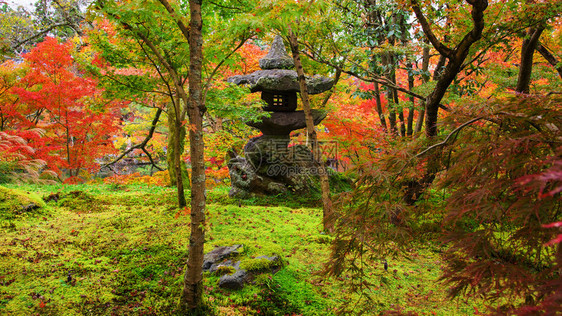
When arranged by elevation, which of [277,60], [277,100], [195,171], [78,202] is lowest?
[78,202]

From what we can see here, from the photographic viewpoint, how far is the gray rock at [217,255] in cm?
352

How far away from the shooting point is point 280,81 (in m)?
7.61

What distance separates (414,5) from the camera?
359 cm

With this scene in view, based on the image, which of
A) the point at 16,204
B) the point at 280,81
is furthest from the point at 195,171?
the point at 280,81

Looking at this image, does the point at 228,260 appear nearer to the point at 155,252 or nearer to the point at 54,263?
the point at 155,252

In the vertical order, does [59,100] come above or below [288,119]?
above

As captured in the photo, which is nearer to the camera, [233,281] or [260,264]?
[233,281]

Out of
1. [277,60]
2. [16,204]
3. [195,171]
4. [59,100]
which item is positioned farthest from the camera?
[59,100]

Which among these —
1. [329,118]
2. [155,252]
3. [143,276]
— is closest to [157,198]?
[155,252]

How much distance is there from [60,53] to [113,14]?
7.98m

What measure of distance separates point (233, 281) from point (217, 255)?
643 millimetres

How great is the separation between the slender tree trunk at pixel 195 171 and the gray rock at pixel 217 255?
2.87 ft

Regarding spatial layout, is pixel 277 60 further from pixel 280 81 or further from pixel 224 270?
pixel 224 270

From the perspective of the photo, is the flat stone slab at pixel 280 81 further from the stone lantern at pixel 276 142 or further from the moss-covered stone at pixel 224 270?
the moss-covered stone at pixel 224 270
